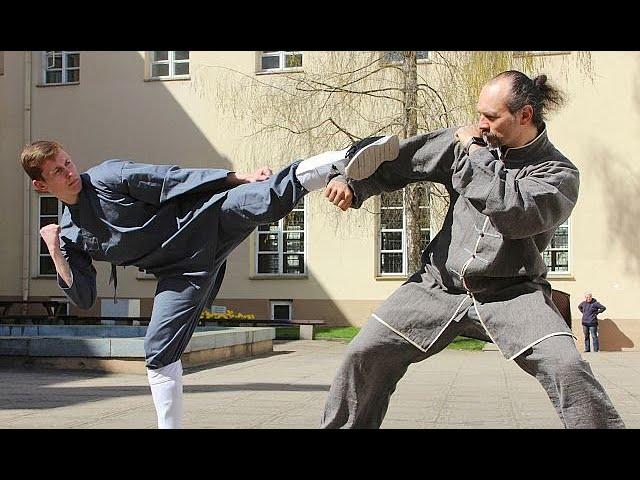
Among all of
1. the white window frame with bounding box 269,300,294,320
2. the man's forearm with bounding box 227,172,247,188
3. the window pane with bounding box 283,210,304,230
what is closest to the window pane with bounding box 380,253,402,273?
the window pane with bounding box 283,210,304,230

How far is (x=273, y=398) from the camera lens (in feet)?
30.9

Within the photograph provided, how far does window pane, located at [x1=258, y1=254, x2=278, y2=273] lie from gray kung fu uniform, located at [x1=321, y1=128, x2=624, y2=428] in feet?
67.4

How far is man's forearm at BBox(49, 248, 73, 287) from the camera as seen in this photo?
488 centimetres

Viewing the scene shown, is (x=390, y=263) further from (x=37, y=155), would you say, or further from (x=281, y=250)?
(x=37, y=155)

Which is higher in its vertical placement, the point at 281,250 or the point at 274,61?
the point at 274,61

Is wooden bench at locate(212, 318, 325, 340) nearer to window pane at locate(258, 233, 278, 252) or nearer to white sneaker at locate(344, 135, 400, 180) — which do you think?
window pane at locate(258, 233, 278, 252)

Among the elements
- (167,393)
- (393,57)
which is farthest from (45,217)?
(167,393)

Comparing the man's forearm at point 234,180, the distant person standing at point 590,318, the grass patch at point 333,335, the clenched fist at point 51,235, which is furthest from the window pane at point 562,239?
the clenched fist at point 51,235

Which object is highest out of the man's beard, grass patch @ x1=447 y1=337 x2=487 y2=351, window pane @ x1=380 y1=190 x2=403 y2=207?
window pane @ x1=380 y1=190 x2=403 y2=207

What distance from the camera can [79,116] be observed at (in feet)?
86.4

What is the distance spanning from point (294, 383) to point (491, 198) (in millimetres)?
7702

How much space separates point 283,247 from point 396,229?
3.19 m
